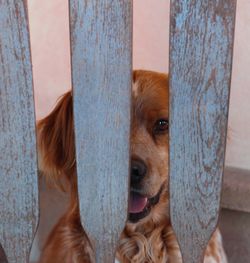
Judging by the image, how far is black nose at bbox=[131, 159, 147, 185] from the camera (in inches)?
47.2

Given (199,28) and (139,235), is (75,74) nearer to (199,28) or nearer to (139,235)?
(199,28)

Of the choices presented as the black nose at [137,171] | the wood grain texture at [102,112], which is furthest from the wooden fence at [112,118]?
the black nose at [137,171]

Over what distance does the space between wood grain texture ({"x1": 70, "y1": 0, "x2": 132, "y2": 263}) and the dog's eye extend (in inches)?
25.0

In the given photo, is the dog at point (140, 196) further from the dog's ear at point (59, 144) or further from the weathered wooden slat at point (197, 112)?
the weathered wooden slat at point (197, 112)

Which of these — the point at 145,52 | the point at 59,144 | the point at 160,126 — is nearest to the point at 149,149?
the point at 160,126

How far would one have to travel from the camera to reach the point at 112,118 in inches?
28.2

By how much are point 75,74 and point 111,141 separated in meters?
0.12

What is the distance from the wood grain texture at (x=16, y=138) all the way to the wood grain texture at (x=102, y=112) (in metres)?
0.08

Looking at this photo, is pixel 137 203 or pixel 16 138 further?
pixel 137 203

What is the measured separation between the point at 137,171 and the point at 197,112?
522 mm

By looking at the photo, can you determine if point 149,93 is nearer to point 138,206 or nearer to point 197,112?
point 138,206

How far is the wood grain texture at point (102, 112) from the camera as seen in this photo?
66cm

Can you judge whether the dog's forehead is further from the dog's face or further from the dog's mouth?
the dog's mouth

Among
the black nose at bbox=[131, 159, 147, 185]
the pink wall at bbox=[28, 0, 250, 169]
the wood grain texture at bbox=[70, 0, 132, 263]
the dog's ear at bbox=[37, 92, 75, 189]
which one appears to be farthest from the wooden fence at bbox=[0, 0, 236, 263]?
the pink wall at bbox=[28, 0, 250, 169]
